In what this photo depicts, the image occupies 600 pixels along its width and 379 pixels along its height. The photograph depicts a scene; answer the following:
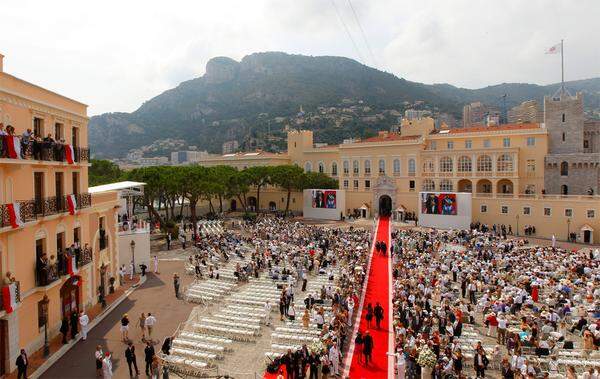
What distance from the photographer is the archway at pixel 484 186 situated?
58975mm

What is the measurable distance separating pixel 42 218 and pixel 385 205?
5201cm

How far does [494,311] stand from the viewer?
2094 cm

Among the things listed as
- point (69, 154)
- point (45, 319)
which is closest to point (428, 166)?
point (69, 154)

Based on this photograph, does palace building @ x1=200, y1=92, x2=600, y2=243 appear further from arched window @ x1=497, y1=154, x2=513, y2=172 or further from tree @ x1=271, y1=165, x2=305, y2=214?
tree @ x1=271, y1=165, x2=305, y2=214

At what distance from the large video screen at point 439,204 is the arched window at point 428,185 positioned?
8822 mm

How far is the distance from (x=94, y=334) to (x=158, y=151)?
154m

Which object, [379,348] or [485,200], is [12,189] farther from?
[485,200]

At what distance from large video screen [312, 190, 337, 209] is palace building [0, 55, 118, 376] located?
3990 centimetres

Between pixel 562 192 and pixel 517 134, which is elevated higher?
pixel 517 134

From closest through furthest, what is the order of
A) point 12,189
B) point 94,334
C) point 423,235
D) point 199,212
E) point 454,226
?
point 12,189, point 94,334, point 423,235, point 454,226, point 199,212

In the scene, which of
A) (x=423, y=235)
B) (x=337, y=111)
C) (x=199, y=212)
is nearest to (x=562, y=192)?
(x=423, y=235)

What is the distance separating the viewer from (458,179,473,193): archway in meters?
60.2

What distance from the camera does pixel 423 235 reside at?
43.2m

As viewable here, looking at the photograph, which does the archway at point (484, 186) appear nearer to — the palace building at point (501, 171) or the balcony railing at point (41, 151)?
the palace building at point (501, 171)
